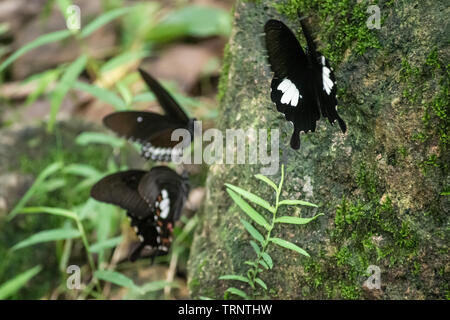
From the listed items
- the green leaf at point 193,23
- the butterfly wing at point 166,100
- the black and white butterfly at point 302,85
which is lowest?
the black and white butterfly at point 302,85

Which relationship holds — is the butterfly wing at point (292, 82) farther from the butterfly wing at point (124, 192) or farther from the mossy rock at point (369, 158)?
the butterfly wing at point (124, 192)

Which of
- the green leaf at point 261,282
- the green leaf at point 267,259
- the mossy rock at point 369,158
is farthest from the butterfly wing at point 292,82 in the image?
the green leaf at point 261,282

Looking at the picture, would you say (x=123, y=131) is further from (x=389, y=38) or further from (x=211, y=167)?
(x=389, y=38)

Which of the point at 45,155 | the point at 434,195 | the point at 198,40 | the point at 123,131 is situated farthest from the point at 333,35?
the point at 198,40

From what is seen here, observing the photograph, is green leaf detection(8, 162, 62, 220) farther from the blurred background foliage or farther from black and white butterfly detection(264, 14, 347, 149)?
black and white butterfly detection(264, 14, 347, 149)

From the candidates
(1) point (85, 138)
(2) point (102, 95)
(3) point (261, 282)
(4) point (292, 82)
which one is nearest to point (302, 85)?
(4) point (292, 82)

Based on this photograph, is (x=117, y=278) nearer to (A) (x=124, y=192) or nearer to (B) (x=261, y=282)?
(A) (x=124, y=192)
